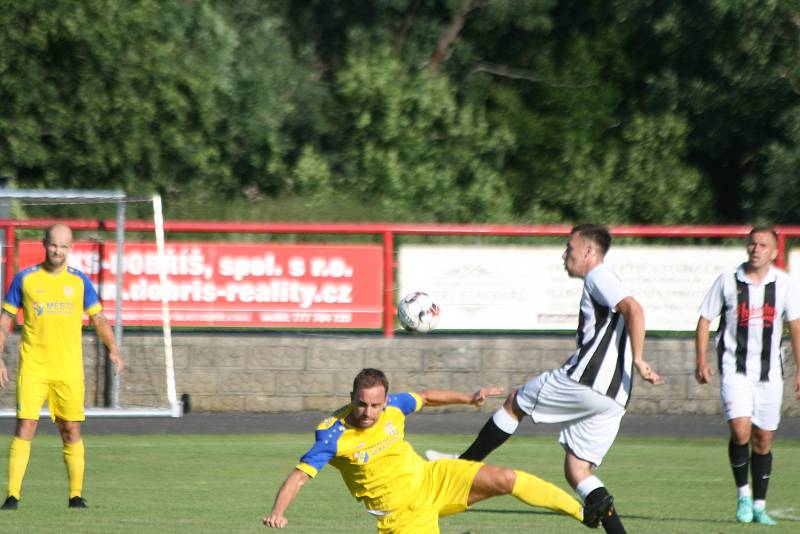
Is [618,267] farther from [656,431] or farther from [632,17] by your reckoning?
[632,17]

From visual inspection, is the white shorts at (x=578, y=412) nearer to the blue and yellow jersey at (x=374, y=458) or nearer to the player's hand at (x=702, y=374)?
the blue and yellow jersey at (x=374, y=458)

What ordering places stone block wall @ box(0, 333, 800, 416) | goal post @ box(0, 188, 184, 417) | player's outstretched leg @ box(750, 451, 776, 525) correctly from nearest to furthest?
player's outstretched leg @ box(750, 451, 776, 525)
goal post @ box(0, 188, 184, 417)
stone block wall @ box(0, 333, 800, 416)

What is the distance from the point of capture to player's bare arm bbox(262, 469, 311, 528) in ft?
20.7

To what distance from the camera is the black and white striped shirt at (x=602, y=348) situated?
791 cm

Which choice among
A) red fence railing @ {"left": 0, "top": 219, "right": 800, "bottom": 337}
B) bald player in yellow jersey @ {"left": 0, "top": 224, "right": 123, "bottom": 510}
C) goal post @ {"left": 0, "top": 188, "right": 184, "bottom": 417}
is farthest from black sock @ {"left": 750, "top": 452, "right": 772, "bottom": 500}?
goal post @ {"left": 0, "top": 188, "right": 184, "bottom": 417}

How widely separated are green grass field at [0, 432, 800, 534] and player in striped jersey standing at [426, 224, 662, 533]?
96 cm

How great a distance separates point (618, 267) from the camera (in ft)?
52.6

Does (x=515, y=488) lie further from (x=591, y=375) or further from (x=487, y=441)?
(x=487, y=441)

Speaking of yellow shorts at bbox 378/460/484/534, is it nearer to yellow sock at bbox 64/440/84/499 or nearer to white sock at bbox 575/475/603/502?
white sock at bbox 575/475/603/502

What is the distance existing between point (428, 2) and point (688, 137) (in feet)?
31.5

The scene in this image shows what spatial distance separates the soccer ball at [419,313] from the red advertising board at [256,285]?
5261 mm

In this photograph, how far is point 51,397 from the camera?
9.72 m

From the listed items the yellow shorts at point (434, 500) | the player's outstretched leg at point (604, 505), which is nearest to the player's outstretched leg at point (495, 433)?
the player's outstretched leg at point (604, 505)

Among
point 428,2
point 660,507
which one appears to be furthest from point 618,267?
point 428,2
